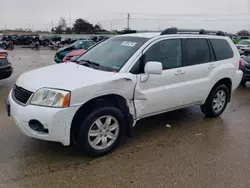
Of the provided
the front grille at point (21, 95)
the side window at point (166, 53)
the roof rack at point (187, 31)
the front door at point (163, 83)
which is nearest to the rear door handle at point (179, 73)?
the front door at point (163, 83)

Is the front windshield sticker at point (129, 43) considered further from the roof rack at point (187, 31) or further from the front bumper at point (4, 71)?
the front bumper at point (4, 71)

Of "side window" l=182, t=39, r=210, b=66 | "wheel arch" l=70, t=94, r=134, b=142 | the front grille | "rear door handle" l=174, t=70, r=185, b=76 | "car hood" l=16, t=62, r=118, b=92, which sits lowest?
"wheel arch" l=70, t=94, r=134, b=142

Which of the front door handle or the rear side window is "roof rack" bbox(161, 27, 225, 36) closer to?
the rear side window

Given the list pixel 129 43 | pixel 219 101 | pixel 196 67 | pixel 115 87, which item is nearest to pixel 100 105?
pixel 115 87

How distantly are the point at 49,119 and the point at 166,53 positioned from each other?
218 cm

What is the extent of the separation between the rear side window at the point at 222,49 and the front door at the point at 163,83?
1022 millimetres

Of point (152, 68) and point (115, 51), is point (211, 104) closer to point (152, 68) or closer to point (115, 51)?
point (152, 68)

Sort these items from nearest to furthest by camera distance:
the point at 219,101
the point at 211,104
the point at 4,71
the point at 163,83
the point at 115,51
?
the point at 163,83 < the point at 115,51 < the point at 211,104 < the point at 219,101 < the point at 4,71

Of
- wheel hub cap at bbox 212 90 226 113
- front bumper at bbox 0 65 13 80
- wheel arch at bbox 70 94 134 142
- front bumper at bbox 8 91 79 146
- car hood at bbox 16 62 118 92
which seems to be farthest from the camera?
front bumper at bbox 0 65 13 80

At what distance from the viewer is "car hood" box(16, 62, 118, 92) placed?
3205mm

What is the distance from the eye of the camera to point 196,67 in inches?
178

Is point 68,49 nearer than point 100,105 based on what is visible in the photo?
No

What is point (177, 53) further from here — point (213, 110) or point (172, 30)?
point (213, 110)

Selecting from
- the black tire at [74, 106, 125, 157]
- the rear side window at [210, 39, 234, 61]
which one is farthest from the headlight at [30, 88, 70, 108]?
the rear side window at [210, 39, 234, 61]
